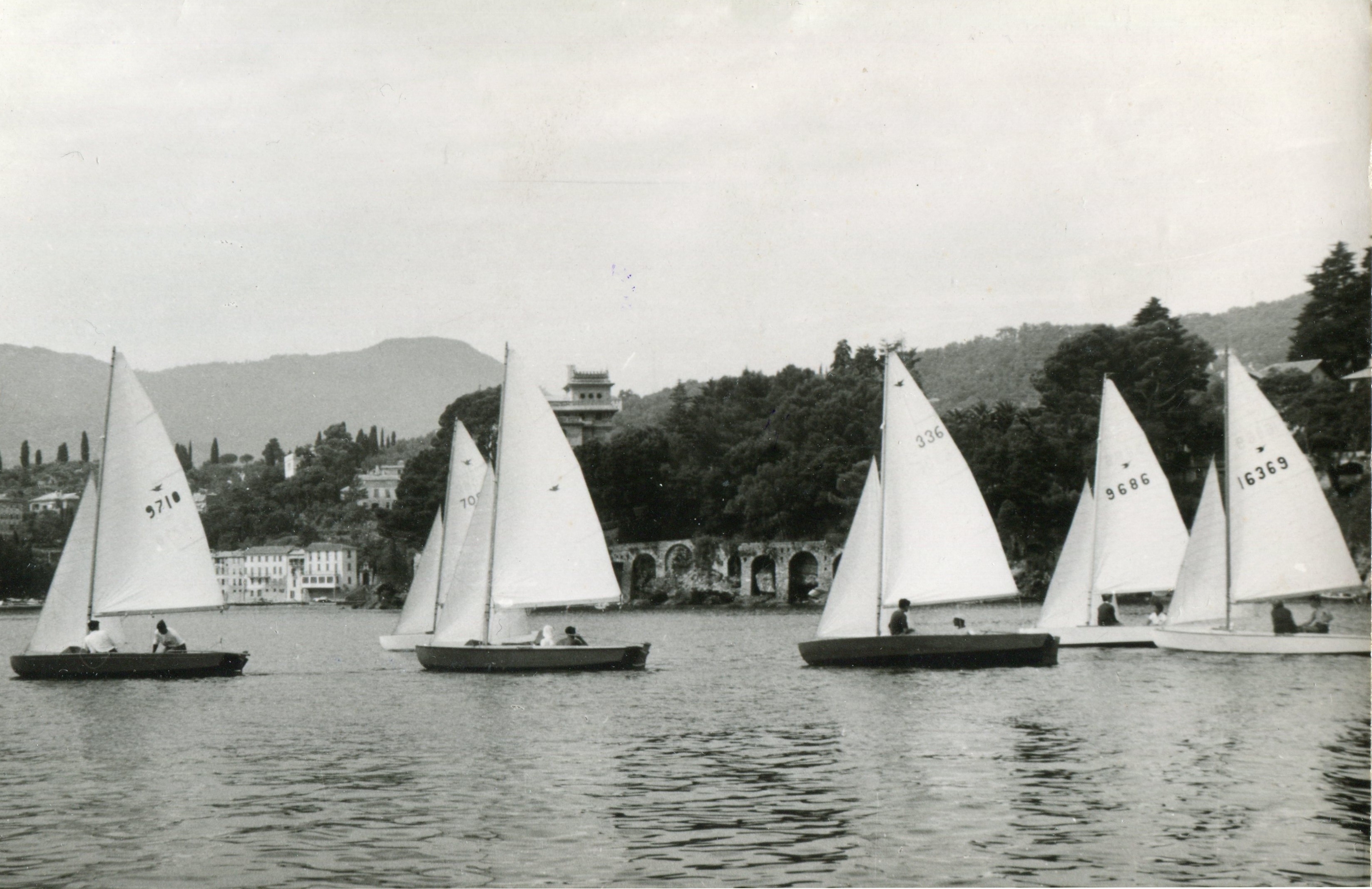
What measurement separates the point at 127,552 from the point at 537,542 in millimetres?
8929

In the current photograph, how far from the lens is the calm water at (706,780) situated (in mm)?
15391

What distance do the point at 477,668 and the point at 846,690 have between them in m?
8.92

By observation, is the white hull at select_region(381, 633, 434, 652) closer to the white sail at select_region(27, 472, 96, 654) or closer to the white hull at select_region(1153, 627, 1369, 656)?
the white sail at select_region(27, 472, 96, 654)

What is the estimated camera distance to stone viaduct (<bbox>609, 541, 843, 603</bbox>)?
99.8 m

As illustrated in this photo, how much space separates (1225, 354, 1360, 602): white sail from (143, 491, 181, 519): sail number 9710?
2307 cm

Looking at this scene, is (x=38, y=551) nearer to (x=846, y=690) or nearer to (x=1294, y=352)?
(x=1294, y=352)

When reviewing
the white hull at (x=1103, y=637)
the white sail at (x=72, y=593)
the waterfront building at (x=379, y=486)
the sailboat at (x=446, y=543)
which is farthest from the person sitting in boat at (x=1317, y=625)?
the waterfront building at (x=379, y=486)

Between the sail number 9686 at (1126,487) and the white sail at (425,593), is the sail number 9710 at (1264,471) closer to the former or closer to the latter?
the sail number 9686 at (1126,487)

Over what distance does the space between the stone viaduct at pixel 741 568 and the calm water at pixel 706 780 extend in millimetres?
63469

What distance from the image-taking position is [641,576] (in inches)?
4409

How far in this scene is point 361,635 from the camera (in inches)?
2876

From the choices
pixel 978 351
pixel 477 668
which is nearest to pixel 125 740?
pixel 477 668

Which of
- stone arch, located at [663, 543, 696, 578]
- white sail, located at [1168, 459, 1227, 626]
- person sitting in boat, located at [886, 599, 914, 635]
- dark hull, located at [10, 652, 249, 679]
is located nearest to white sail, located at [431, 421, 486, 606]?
dark hull, located at [10, 652, 249, 679]

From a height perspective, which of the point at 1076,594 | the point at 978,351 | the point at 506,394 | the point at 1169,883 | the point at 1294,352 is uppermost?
the point at 978,351
